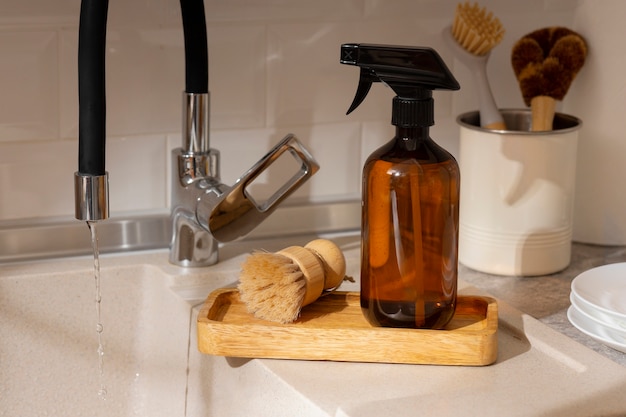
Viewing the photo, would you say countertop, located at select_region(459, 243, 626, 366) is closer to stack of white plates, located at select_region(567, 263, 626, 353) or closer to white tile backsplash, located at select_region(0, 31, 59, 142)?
stack of white plates, located at select_region(567, 263, 626, 353)

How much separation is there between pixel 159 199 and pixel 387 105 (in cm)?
31

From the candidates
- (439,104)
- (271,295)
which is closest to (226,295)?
(271,295)

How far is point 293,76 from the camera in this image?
107 cm

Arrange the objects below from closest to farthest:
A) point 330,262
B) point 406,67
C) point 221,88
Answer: point 406,67 < point 330,262 < point 221,88

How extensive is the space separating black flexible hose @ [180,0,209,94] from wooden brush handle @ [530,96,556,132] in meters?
0.36

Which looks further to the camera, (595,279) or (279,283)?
(595,279)

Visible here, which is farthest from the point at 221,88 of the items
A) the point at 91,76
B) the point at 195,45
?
the point at 91,76

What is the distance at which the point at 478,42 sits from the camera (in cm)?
97

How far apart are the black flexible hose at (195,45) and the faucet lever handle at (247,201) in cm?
11

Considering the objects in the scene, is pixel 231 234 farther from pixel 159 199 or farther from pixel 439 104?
pixel 439 104

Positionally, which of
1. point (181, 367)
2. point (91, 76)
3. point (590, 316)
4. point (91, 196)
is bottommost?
point (181, 367)

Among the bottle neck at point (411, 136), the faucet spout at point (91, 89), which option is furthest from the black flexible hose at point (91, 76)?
the bottle neck at point (411, 136)

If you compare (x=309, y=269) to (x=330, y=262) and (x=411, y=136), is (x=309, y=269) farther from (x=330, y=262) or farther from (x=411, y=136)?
(x=411, y=136)

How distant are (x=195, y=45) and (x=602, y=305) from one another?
471mm
